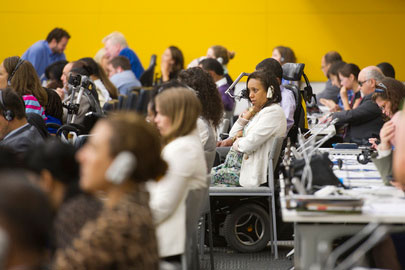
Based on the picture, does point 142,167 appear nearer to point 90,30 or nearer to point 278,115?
point 278,115

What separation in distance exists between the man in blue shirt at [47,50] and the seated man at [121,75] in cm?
110

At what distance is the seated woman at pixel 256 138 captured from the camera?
571 cm

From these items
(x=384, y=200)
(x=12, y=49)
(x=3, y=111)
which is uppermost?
(x=12, y=49)

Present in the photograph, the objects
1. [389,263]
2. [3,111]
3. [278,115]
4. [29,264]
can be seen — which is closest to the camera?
[29,264]

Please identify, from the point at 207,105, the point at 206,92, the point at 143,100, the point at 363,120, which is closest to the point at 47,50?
the point at 363,120

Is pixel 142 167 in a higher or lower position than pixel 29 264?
higher

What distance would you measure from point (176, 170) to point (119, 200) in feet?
3.75

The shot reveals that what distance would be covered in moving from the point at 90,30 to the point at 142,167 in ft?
30.3

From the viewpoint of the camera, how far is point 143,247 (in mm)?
2520

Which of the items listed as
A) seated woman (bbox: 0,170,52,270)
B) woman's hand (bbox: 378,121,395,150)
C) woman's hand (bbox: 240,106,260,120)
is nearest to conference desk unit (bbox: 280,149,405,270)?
woman's hand (bbox: 378,121,395,150)

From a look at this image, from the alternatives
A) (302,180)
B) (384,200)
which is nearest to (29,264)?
(302,180)

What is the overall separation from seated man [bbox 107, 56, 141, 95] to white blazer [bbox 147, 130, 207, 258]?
196 inches

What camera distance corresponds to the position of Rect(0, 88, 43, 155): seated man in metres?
4.71

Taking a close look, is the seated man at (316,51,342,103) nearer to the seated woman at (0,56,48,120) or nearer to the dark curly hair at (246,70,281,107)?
the dark curly hair at (246,70,281,107)
